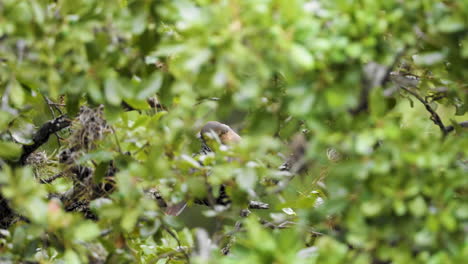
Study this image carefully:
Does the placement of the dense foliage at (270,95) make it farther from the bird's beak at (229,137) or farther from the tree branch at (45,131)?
the bird's beak at (229,137)

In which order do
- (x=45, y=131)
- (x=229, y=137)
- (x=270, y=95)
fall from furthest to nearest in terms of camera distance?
(x=229, y=137), (x=45, y=131), (x=270, y=95)

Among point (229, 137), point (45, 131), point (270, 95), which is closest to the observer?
point (270, 95)

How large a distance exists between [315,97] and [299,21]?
0.19 m

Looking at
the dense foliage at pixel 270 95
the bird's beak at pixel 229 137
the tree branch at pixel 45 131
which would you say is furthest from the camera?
the bird's beak at pixel 229 137

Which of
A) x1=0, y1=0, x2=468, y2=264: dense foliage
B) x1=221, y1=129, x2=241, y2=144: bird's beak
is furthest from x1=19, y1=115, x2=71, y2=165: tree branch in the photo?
x1=221, y1=129, x2=241, y2=144: bird's beak

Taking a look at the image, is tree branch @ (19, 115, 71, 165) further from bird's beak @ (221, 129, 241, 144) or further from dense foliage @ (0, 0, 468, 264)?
bird's beak @ (221, 129, 241, 144)

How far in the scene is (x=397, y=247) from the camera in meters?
1.46

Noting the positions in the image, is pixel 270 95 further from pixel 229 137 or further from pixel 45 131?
pixel 229 137

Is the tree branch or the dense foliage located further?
the tree branch

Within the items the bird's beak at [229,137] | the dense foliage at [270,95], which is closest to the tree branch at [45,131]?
the dense foliage at [270,95]

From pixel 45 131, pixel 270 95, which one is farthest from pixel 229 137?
pixel 270 95

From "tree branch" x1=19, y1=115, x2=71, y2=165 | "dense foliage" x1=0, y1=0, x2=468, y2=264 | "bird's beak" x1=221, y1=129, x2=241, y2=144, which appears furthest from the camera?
"bird's beak" x1=221, y1=129, x2=241, y2=144

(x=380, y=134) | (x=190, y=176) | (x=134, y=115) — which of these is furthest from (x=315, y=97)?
(x=134, y=115)

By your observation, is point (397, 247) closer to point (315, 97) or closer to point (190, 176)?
point (315, 97)
